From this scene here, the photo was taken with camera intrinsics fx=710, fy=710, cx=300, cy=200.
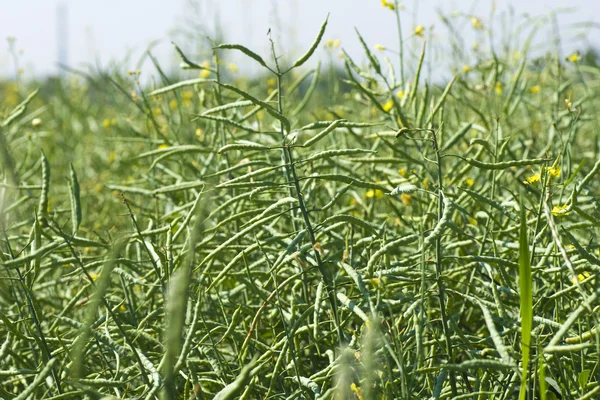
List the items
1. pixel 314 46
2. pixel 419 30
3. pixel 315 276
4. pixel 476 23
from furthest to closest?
pixel 476 23, pixel 419 30, pixel 315 276, pixel 314 46

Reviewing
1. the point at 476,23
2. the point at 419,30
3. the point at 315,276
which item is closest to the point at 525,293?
the point at 315,276

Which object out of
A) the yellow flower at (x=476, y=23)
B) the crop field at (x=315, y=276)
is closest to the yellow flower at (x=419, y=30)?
the crop field at (x=315, y=276)

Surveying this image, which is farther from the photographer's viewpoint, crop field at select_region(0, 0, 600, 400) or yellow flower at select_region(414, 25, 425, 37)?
yellow flower at select_region(414, 25, 425, 37)

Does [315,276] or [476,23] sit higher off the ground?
[476,23]

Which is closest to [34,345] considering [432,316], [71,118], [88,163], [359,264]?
[359,264]

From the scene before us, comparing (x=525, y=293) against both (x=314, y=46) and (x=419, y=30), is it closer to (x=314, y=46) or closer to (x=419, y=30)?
(x=314, y=46)

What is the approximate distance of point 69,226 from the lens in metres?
2.66

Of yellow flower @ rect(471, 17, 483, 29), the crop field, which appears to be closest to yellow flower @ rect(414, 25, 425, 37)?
the crop field

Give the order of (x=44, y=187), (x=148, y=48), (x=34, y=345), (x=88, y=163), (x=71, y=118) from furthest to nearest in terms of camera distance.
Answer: (x=71, y=118) → (x=88, y=163) → (x=148, y=48) → (x=34, y=345) → (x=44, y=187)

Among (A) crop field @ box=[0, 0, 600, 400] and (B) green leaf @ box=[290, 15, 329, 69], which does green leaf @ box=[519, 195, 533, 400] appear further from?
(B) green leaf @ box=[290, 15, 329, 69]

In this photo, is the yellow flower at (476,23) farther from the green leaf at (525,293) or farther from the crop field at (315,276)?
the green leaf at (525,293)

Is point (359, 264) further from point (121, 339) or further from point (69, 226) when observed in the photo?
point (69, 226)

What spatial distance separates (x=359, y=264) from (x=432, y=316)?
0.20 meters

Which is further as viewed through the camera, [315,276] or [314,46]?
[315,276]
